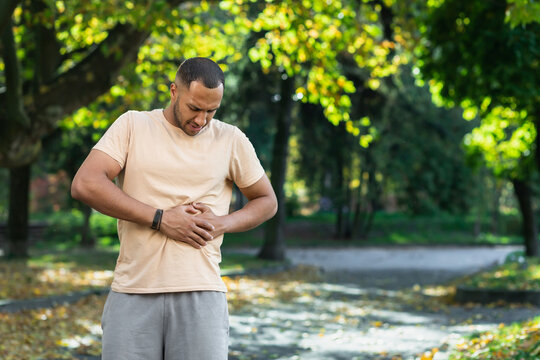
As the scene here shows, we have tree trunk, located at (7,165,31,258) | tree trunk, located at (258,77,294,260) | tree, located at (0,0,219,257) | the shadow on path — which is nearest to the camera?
the shadow on path

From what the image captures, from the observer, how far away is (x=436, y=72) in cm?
1170

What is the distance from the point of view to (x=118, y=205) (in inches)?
114

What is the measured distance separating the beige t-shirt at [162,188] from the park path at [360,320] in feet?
14.0

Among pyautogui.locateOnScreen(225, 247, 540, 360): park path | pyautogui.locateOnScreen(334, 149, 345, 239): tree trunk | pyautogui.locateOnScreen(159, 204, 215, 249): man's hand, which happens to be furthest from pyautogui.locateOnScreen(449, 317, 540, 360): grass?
pyautogui.locateOnScreen(334, 149, 345, 239): tree trunk

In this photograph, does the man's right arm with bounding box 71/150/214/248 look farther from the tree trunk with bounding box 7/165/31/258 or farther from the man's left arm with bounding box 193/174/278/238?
the tree trunk with bounding box 7/165/31/258

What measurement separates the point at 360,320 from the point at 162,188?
7660 millimetres

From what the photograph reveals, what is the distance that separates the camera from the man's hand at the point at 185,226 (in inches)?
116

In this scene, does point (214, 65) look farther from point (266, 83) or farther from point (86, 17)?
point (266, 83)

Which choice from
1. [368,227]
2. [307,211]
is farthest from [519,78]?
[307,211]

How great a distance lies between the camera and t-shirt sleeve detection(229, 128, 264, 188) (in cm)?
321

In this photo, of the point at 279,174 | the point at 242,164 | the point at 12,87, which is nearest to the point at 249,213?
the point at 242,164

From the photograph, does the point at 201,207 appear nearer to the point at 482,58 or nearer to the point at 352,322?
the point at 352,322

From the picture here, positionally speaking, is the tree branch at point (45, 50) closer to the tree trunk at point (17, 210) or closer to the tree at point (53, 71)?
the tree at point (53, 71)

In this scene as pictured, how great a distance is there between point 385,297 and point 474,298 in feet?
6.54
